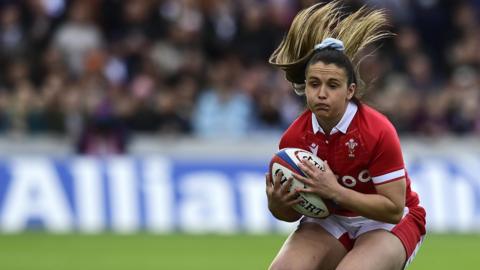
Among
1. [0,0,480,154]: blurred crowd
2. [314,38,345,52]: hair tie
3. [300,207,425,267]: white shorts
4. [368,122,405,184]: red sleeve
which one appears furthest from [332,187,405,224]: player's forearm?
[0,0,480,154]: blurred crowd

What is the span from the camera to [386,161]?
7.25 metres

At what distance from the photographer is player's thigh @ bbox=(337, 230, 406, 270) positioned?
719cm

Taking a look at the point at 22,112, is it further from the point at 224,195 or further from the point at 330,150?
the point at 330,150

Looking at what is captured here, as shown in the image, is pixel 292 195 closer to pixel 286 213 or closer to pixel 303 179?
pixel 303 179

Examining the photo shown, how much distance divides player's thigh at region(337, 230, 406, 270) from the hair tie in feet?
3.87

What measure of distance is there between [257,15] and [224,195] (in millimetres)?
3627

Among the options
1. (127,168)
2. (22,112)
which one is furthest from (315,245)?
(22,112)

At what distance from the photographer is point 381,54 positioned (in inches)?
726

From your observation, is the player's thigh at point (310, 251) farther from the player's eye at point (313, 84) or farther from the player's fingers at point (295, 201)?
the player's eye at point (313, 84)

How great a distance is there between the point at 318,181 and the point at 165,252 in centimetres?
675

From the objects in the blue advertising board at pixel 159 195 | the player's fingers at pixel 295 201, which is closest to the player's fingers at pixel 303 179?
the player's fingers at pixel 295 201

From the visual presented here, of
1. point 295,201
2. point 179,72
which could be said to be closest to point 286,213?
point 295,201

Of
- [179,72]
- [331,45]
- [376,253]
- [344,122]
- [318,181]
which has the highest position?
[179,72]

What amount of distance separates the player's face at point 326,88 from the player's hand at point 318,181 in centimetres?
33
